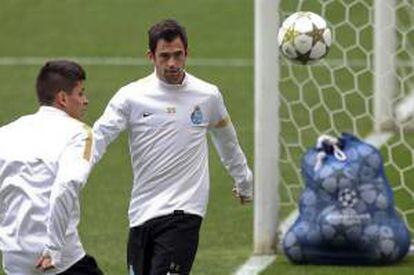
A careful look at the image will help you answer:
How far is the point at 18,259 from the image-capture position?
6.70 m

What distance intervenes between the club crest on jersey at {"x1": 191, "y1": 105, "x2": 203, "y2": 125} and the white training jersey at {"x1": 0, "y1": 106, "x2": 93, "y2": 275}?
3.94 feet

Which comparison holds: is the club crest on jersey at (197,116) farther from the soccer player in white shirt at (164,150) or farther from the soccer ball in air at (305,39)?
the soccer ball in air at (305,39)

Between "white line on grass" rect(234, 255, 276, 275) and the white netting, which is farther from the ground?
the white netting

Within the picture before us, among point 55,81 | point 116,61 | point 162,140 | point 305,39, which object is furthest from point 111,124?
point 116,61

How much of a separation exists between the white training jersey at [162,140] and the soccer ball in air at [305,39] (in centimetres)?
168

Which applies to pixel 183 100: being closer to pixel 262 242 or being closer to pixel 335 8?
pixel 262 242

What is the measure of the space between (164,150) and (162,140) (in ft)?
0.17

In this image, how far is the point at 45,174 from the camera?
6.68 m

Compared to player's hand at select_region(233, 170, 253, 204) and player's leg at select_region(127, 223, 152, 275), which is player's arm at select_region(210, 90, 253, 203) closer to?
player's hand at select_region(233, 170, 253, 204)

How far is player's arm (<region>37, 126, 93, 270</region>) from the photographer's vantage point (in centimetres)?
648

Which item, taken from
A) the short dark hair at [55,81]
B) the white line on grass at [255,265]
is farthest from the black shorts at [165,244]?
the white line on grass at [255,265]

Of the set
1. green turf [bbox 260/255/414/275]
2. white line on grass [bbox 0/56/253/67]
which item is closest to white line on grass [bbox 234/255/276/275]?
green turf [bbox 260/255/414/275]

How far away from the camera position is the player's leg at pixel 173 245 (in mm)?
7727

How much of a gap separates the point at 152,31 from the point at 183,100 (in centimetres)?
38
